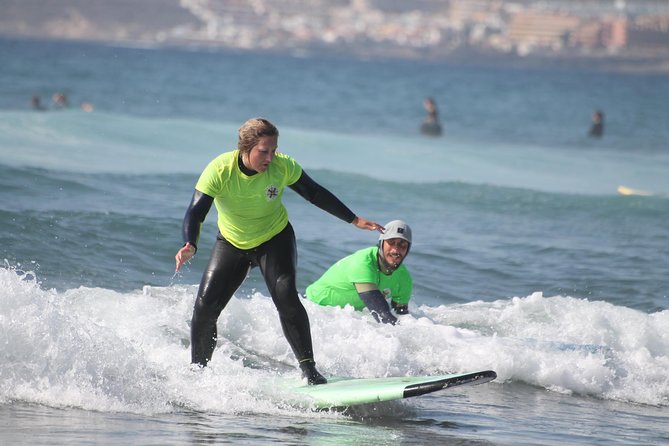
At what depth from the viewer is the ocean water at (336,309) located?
6953 millimetres

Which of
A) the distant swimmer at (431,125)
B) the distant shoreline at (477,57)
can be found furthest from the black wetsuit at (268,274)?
the distant shoreline at (477,57)

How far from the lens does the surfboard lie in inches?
266

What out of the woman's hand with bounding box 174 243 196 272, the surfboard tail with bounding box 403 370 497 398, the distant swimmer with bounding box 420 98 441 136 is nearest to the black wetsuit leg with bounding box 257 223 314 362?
the woman's hand with bounding box 174 243 196 272

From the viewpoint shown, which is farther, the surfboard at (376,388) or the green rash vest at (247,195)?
the green rash vest at (247,195)

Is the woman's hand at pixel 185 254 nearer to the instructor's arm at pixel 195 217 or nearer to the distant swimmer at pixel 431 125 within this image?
the instructor's arm at pixel 195 217

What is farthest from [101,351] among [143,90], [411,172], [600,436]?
[143,90]

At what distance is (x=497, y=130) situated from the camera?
42.9 meters

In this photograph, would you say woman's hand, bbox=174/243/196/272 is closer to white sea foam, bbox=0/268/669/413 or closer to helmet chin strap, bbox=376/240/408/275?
white sea foam, bbox=0/268/669/413

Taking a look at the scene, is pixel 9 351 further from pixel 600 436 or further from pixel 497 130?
pixel 497 130

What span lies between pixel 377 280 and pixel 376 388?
1918 millimetres

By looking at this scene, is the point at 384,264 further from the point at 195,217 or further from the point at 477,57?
the point at 477,57

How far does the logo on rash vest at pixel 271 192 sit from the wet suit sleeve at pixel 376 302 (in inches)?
78.4

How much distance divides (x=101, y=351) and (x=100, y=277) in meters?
4.19

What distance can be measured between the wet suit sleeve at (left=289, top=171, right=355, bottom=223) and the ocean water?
3.85 feet
